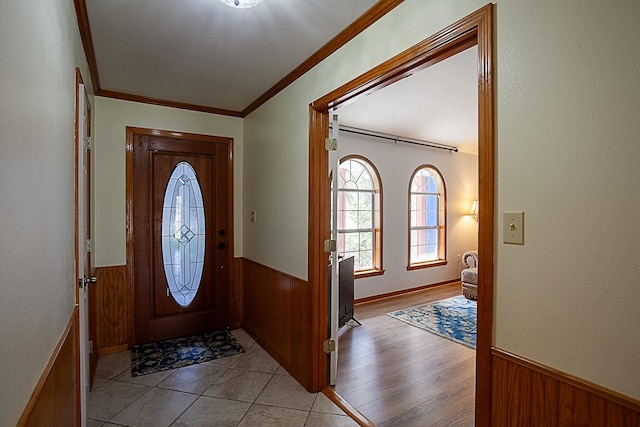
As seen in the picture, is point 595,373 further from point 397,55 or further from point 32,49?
point 32,49

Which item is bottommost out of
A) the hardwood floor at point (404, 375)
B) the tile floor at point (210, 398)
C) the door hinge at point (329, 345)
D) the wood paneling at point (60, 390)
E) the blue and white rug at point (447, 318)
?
the hardwood floor at point (404, 375)

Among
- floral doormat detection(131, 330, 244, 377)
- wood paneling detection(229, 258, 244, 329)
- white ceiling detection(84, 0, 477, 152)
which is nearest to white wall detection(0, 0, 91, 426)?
white ceiling detection(84, 0, 477, 152)


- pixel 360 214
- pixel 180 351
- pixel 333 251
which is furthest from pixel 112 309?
pixel 360 214

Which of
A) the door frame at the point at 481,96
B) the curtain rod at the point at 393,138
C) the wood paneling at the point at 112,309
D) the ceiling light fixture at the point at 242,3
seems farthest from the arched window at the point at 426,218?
the ceiling light fixture at the point at 242,3

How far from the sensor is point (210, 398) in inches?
93.5

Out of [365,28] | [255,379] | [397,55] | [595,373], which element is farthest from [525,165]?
[255,379]

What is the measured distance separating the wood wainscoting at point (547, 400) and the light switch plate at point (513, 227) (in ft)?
1.38

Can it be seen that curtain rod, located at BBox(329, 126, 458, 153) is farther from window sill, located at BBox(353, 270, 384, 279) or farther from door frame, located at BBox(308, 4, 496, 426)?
door frame, located at BBox(308, 4, 496, 426)

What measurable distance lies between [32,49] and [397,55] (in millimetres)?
1489

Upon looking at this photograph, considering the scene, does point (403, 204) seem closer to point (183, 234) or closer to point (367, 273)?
point (367, 273)

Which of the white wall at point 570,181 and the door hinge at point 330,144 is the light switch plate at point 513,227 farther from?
the door hinge at point 330,144

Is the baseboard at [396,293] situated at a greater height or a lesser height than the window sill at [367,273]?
lesser

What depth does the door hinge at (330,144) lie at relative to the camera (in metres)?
2.47

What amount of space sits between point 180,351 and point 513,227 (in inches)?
121
